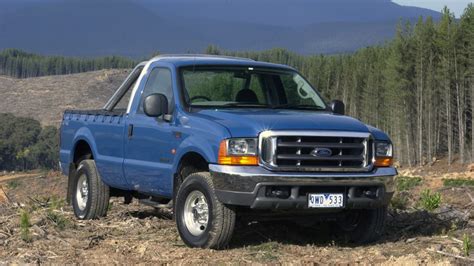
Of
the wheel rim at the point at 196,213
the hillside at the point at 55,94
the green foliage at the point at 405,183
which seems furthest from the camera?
the hillside at the point at 55,94

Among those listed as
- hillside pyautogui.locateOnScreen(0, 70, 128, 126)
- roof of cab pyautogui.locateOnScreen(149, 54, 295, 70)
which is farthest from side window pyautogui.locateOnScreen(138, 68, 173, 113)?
hillside pyautogui.locateOnScreen(0, 70, 128, 126)

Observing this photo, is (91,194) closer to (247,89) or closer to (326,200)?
(247,89)

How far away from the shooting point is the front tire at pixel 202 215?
26.1ft

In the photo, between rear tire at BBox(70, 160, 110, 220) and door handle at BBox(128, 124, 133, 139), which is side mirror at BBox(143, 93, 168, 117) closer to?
door handle at BBox(128, 124, 133, 139)

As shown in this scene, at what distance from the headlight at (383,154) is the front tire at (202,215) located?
1.62m

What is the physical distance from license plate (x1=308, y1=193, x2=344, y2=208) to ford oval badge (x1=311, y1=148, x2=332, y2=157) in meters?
0.38

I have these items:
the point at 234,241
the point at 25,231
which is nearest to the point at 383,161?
the point at 234,241

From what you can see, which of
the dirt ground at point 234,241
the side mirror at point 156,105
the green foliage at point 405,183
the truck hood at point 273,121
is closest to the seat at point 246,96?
the truck hood at point 273,121

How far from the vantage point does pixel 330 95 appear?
101 meters

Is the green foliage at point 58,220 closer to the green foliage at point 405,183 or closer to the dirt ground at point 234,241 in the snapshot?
the dirt ground at point 234,241

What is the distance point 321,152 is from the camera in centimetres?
794

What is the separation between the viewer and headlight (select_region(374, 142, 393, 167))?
8.43 m

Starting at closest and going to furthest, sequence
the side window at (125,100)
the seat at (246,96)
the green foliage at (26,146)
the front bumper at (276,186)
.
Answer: the front bumper at (276,186) < the seat at (246,96) < the side window at (125,100) < the green foliage at (26,146)

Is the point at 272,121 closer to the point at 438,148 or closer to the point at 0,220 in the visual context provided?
the point at 0,220
